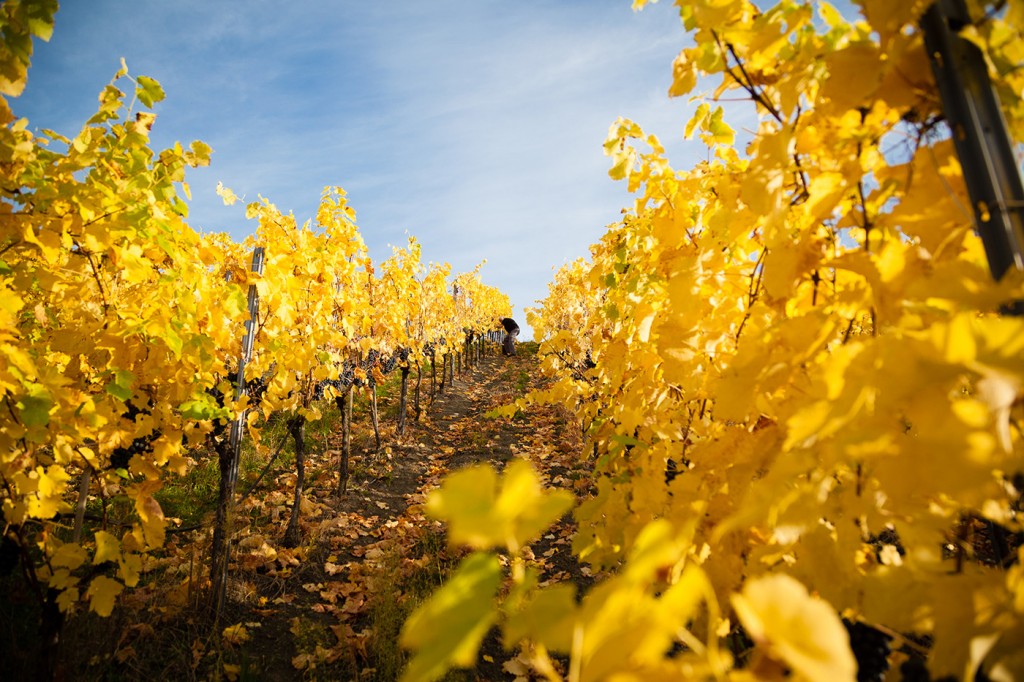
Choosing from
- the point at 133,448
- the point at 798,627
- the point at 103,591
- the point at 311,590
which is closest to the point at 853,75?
the point at 798,627

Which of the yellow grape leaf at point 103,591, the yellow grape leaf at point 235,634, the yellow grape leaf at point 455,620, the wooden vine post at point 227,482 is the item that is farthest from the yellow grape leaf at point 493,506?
the yellow grape leaf at point 235,634

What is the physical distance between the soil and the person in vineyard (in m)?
23.6

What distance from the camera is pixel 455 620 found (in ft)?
1.31

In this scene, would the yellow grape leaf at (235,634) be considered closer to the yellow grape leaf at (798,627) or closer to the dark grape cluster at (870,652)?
the dark grape cluster at (870,652)

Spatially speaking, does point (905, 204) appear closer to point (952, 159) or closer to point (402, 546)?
point (952, 159)

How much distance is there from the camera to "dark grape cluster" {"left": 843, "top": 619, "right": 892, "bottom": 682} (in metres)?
0.92

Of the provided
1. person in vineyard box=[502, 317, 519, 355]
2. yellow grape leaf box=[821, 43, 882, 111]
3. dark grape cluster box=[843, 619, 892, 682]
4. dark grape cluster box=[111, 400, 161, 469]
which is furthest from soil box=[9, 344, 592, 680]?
person in vineyard box=[502, 317, 519, 355]

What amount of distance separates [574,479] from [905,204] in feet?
20.9

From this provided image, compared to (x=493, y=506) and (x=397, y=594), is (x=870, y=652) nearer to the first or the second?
(x=493, y=506)

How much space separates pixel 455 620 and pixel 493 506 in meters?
0.10

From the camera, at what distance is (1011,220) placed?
0.58 meters

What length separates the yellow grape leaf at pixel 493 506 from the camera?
1.26 ft

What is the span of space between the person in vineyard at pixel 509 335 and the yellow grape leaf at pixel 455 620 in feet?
100

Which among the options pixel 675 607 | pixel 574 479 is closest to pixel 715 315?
pixel 675 607
